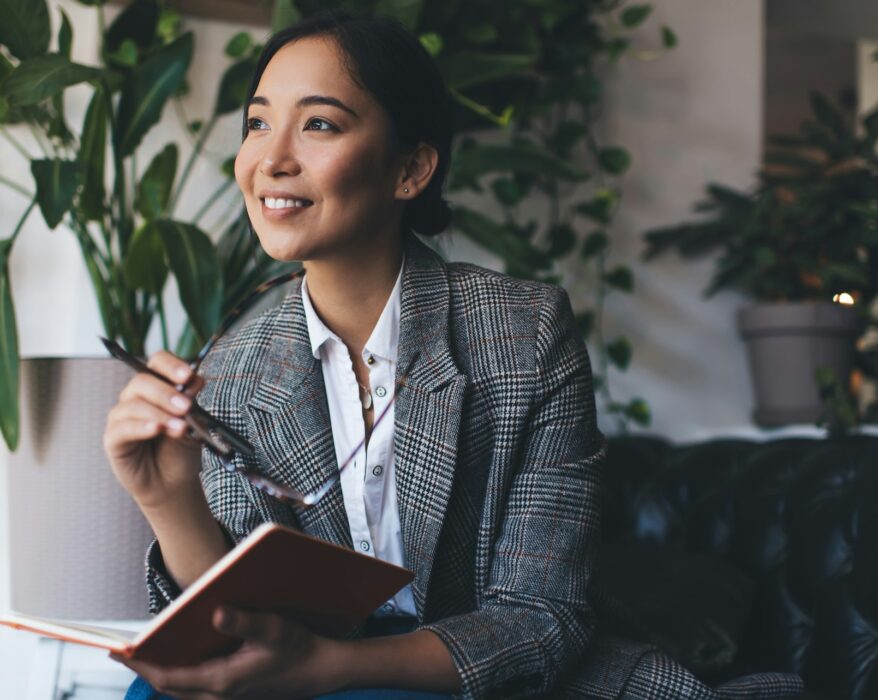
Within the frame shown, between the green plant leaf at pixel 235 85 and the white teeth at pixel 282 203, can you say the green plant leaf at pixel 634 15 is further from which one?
the white teeth at pixel 282 203

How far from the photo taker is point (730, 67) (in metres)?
2.54

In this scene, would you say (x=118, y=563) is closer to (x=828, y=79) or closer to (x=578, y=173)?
(x=578, y=173)

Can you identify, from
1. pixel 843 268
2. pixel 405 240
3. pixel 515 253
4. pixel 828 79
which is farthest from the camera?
pixel 828 79

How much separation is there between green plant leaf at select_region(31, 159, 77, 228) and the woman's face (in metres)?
0.46

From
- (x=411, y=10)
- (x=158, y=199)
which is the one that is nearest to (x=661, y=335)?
(x=411, y=10)

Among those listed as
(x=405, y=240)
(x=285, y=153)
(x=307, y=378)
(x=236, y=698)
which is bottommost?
(x=236, y=698)

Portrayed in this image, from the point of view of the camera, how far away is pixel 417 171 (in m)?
1.25

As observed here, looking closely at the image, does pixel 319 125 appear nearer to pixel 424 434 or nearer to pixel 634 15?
pixel 424 434

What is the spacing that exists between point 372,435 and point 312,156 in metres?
0.33

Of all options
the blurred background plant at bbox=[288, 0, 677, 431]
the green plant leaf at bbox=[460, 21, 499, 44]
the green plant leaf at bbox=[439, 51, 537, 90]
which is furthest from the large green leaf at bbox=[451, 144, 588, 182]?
the green plant leaf at bbox=[460, 21, 499, 44]

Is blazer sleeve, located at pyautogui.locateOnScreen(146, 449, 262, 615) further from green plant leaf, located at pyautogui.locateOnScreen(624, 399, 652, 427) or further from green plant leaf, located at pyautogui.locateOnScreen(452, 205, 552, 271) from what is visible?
green plant leaf, located at pyautogui.locateOnScreen(624, 399, 652, 427)

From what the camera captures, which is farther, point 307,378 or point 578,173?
point 578,173

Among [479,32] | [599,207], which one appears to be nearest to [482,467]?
[479,32]

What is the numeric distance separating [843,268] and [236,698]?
Result: 1597 mm
